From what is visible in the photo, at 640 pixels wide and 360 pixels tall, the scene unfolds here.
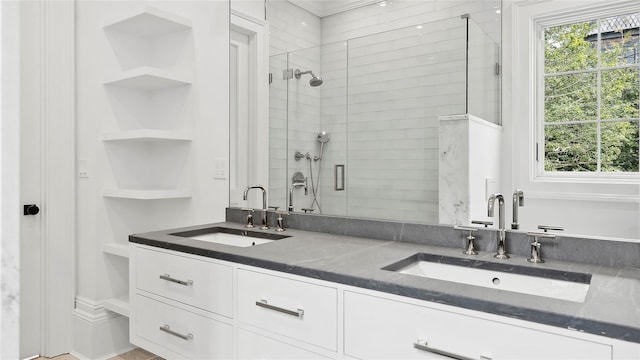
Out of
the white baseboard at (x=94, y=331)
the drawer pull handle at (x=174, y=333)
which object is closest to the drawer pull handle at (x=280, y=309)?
the drawer pull handle at (x=174, y=333)

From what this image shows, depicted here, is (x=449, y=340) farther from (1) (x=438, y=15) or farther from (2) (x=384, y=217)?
(1) (x=438, y=15)

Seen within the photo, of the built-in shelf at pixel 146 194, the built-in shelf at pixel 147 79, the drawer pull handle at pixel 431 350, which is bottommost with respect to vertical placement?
the drawer pull handle at pixel 431 350

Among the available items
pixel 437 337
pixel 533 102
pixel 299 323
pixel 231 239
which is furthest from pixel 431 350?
pixel 231 239

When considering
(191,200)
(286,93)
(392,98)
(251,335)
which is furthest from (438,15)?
(191,200)

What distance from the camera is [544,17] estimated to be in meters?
1.53

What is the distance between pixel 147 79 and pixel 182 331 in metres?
1.43

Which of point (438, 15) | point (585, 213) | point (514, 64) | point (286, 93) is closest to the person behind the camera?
point (585, 213)

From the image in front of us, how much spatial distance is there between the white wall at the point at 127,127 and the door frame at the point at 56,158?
0.06 meters

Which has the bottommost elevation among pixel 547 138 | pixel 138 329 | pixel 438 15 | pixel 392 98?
pixel 138 329

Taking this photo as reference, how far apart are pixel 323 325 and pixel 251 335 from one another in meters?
0.34

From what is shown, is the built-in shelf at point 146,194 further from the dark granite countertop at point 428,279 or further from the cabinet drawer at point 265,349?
the cabinet drawer at point 265,349

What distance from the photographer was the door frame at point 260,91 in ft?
7.85

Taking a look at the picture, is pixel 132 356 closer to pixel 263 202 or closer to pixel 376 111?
pixel 263 202

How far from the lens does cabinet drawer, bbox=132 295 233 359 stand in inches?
64.7
